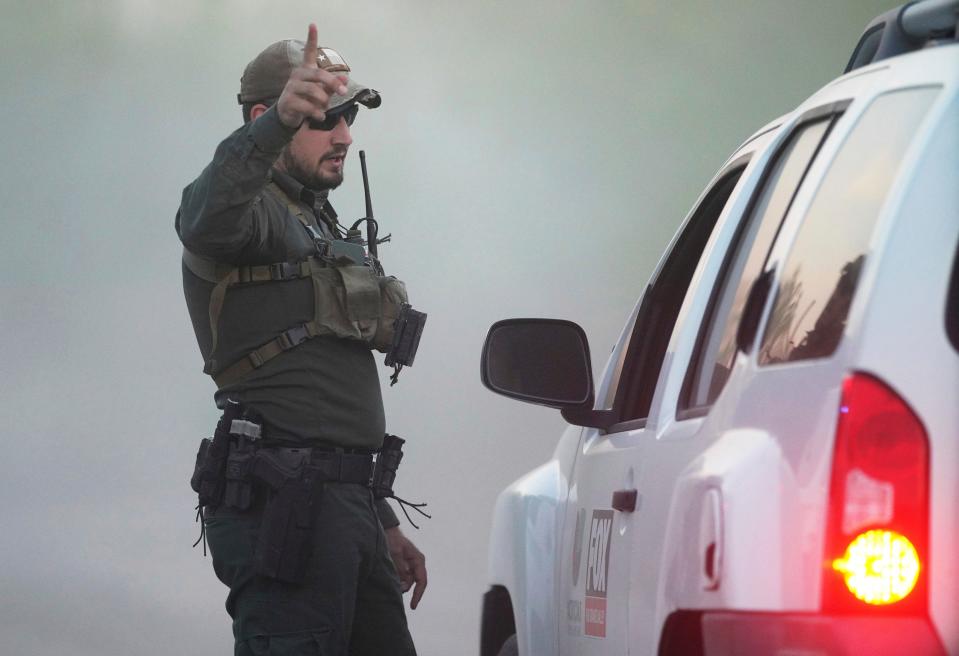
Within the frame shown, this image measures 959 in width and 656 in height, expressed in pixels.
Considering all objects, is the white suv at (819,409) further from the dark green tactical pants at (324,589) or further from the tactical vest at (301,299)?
the tactical vest at (301,299)

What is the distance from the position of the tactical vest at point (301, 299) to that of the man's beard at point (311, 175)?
71mm

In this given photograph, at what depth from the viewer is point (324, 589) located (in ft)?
10.5

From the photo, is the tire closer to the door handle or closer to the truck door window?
the truck door window

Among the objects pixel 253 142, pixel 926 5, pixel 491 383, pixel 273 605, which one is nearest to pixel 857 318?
pixel 926 5

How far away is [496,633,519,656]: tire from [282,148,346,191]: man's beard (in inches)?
49.1

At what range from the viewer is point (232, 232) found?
9.83 ft

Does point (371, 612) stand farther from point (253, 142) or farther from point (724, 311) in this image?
point (724, 311)

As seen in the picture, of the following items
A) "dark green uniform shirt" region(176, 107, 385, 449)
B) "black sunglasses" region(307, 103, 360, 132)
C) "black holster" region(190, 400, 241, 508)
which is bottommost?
"black holster" region(190, 400, 241, 508)

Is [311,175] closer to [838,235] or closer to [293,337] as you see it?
[293,337]

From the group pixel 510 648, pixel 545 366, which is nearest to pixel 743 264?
pixel 545 366

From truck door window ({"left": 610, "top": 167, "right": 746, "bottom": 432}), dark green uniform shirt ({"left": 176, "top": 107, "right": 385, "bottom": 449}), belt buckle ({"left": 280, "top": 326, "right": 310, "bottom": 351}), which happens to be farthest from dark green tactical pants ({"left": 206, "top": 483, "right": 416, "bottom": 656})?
truck door window ({"left": 610, "top": 167, "right": 746, "bottom": 432})

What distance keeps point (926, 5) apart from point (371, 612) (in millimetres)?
2035

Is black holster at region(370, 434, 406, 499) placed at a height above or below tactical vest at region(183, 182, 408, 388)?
below

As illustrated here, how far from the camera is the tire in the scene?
110 inches
